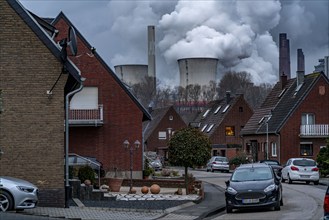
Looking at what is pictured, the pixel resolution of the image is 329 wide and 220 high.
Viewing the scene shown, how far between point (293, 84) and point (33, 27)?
4423cm

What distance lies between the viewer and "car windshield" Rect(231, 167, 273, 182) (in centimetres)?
2281

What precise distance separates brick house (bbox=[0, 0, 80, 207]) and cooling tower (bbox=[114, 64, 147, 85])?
66304mm

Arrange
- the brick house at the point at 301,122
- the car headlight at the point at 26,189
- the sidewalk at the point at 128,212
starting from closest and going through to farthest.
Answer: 1. the car headlight at the point at 26,189
2. the sidewalk at the point at 128,212
3. the brick house at the point at 301,122

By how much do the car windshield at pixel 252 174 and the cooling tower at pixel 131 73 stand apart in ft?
213

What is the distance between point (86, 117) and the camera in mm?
41875

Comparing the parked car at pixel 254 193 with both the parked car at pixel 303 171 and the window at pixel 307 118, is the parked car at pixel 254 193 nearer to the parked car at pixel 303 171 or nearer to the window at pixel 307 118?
the parked car at pixel 303 171

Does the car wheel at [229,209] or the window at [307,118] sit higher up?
the window at [307,118]

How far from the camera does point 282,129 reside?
193 feet

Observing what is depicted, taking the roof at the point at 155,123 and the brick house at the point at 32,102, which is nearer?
the brick house at the point at 32,102

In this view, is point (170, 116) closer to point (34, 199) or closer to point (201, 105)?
point (201, 105)

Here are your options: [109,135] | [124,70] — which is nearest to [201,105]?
[124,70]

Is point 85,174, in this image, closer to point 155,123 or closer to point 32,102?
point 32,102

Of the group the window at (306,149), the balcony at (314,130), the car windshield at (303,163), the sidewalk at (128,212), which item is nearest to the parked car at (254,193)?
the sidewalk at (128,212)

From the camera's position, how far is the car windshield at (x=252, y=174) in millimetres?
22812
